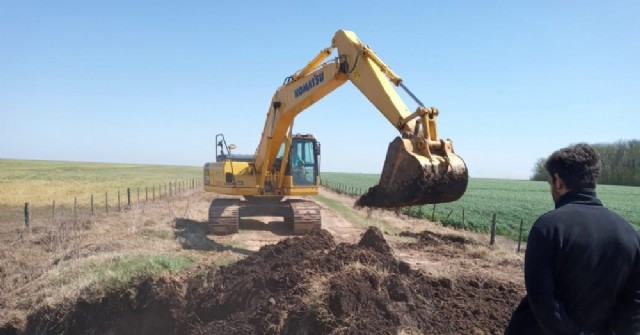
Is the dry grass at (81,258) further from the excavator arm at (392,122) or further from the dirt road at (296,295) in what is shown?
the excavator arm at (392,122)

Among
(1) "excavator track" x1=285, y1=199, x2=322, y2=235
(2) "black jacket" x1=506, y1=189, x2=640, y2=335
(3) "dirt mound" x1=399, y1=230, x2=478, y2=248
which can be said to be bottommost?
(3) "dirt mound" x1=399, y1=230, x2=478, y2=248

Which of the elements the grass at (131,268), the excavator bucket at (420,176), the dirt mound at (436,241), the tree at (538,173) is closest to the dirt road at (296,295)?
the grass at (131,268)

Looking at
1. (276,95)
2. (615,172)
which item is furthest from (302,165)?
(615,172)

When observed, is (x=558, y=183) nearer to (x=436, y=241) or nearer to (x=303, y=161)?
(x=436, y=241)

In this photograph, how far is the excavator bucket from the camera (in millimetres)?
7605

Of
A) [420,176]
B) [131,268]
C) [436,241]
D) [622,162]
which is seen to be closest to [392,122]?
[420,176]

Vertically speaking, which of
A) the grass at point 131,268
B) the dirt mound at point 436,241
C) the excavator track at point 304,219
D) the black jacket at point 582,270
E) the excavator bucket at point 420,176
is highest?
the excavator bucket at point 420,176

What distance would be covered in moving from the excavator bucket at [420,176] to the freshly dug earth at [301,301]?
45.1 inches

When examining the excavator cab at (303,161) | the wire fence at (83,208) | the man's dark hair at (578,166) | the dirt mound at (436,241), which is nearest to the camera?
the man's dark hair at (578,166)

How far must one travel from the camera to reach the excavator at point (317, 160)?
7.78 meters

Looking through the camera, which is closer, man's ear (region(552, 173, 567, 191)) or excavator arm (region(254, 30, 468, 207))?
man's ear (region(552, 173, 567, 191))

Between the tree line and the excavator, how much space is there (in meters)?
72.9

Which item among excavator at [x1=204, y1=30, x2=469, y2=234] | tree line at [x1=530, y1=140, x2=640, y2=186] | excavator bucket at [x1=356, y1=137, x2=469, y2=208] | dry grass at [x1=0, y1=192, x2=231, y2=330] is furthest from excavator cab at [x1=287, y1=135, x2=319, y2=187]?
tree line at [x1=530, y1=140, x2=640, y2=186]

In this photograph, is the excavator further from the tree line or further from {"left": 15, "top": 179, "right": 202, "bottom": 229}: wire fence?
the tree line
